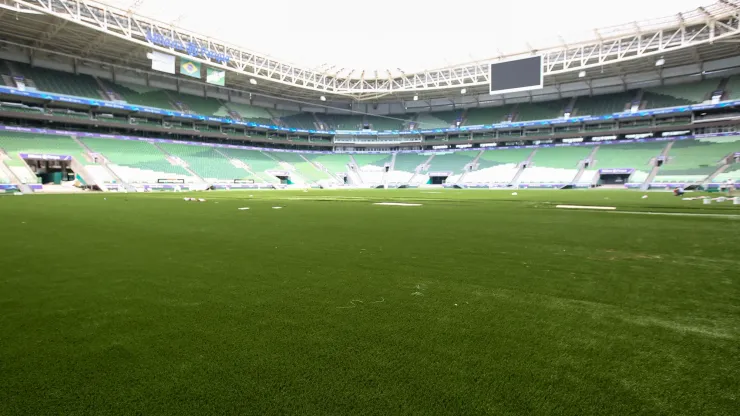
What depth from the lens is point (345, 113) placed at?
60.0m

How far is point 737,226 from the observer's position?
6.13 m

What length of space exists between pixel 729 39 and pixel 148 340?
139 feet

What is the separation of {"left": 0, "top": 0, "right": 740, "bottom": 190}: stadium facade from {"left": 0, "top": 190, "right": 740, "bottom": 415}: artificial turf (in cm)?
3047

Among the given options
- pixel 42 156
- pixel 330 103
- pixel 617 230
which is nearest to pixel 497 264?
pixel 617 230

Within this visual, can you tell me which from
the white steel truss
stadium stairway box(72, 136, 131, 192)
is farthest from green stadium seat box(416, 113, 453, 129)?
stadium stairway box(72, 136, 131, 192)

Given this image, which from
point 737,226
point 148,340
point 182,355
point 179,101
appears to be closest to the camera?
point 182,355

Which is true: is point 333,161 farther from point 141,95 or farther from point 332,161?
point 141,95

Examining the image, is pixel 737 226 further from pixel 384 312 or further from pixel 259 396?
pixel 259 396

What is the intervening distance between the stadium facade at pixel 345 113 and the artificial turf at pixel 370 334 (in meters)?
30.5

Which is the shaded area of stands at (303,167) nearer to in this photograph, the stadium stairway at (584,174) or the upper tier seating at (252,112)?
the upper tier seating at (252,112)

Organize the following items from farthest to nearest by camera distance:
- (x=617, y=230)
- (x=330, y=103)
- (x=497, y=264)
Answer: (x=330, y=103) → (x=617, y=230) → (x=497, y=264)

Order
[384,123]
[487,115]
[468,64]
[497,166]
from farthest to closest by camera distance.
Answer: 1. [384,123]
2. [487,115]
3. [497,166]
4. [468,64]

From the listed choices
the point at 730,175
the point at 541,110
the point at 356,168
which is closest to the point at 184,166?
the point at 356,168

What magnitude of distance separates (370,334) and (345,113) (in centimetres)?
6082
